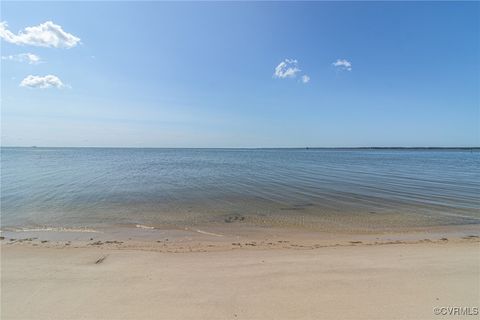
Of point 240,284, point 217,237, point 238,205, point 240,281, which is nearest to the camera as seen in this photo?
point 240,284

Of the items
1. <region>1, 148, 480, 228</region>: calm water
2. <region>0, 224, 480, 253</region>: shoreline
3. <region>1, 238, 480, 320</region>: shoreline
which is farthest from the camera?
<region>1, 148, 480, 228</region>: calm water

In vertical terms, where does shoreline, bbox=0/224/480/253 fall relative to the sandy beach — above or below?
below

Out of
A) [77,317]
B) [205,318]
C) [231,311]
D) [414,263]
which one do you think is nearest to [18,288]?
[77,317]

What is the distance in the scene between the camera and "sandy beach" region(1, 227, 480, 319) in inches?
158

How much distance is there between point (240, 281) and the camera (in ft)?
16.4

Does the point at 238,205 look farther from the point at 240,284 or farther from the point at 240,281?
the point at 240,284

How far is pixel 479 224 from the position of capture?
1045 cm

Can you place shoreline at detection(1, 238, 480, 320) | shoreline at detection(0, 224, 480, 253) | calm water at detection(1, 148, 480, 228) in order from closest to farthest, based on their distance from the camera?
shoreline at detection(1, 238, 480, 320) → shoreline at detection(0, 224, 480, 253) → calm water at detection(1, 148, 480, 228)

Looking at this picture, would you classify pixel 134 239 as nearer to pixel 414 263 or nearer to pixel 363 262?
pixel 363 262

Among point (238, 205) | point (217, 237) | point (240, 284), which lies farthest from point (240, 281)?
point (238, 205)

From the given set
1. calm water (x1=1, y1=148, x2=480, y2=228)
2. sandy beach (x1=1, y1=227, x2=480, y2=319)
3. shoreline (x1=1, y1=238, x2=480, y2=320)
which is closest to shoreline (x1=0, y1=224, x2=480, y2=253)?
sandy beach (x1=1, y1=227, x2=480, y2=319)

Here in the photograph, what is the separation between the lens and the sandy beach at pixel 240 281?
402 centimetres

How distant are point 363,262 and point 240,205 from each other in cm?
845

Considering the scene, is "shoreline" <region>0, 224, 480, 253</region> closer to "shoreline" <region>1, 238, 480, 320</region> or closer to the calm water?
the calm water
